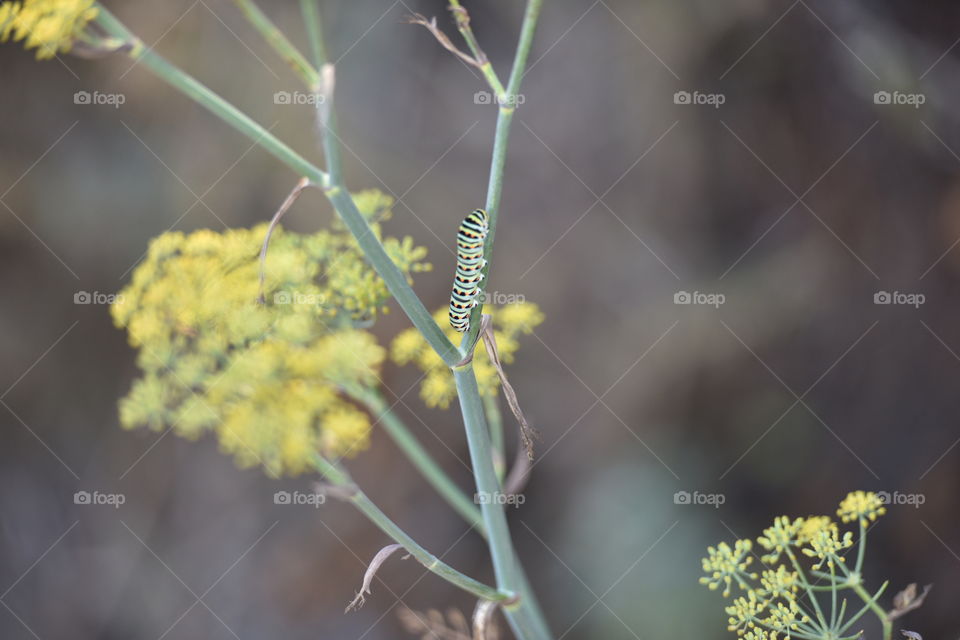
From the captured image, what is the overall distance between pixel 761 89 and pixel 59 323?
2111 mm

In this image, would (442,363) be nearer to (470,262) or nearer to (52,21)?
(470,262)

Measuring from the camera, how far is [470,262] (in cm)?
84

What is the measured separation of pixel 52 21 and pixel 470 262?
0.45 metres

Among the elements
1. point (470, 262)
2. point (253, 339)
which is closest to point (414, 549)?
point (470, 262)

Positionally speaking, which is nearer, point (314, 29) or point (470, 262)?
point (314, 29)

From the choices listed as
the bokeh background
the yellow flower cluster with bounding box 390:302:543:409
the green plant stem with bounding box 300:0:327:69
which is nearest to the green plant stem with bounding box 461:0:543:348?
the green plant stem with bounding box 300:0:327:69

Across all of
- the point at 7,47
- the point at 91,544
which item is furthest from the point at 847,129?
the point at 91,544

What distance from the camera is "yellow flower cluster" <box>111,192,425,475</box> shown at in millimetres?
1070

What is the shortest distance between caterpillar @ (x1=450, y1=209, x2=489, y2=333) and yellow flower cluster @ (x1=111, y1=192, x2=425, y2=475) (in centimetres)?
19

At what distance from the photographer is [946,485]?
1940 mm

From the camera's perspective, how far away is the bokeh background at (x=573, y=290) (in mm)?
1916

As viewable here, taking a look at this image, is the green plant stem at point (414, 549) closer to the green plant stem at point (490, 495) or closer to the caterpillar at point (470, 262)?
the green plant stem at point (490, 495)

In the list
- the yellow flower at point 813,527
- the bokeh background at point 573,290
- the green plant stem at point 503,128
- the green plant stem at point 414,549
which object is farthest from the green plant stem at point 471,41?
A: the bokeh background at point 573,290

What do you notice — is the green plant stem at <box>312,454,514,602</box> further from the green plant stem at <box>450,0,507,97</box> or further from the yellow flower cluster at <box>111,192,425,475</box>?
the green plant stem at <box>450,0,507,97</box>
